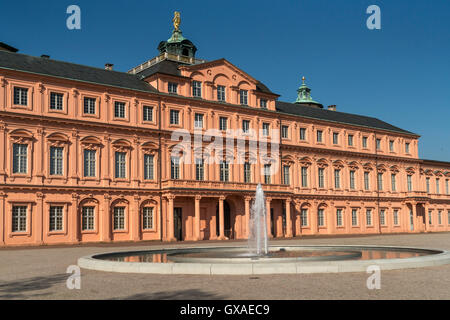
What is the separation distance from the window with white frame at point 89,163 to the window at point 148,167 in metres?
4.86

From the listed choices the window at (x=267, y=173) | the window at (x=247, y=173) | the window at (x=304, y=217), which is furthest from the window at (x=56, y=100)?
the window at (x=304, y=217)

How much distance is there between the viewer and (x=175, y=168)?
1909 inches

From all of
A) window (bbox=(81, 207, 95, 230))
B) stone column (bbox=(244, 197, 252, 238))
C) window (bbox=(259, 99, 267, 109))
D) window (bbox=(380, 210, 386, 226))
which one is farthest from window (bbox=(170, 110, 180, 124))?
window (bbox=(380, 210, 386, 226))

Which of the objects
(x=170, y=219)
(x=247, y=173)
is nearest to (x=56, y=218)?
(x=170, y=219)

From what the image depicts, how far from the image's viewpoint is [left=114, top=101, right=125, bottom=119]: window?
4584 centimetres

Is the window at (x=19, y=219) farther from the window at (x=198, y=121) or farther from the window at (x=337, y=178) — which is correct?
the window at (x=337, y=178)

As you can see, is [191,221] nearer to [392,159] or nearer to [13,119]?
[13,119]

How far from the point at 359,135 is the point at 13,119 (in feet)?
133

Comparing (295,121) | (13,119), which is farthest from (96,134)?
(295,121)

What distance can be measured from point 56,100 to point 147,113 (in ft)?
26.9

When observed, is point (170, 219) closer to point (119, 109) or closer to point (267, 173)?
point (119, 109)

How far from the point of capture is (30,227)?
40.3 metres

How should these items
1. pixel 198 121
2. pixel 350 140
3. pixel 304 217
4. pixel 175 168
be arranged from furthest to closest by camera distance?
pixel 350 140, pixel 304 217, pixel 198 121, pixel 175 168

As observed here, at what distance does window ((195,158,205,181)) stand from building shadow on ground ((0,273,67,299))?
32266mm
